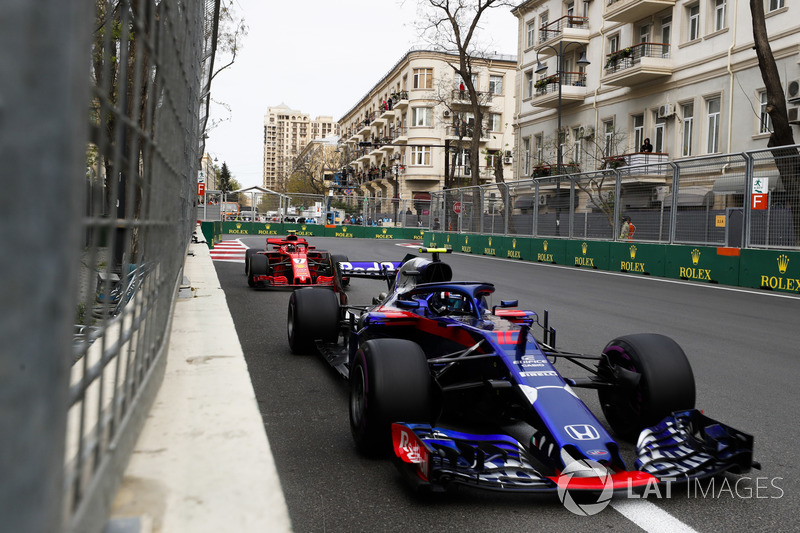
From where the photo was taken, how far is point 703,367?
5652 millimetres

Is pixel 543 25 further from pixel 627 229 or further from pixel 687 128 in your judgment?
pixel 627 229

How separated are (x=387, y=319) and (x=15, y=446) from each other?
13.4ft

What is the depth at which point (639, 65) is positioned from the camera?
28.7 meters

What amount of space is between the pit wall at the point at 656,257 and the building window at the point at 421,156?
37.4 m

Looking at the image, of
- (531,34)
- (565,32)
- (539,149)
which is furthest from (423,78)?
(565,32)

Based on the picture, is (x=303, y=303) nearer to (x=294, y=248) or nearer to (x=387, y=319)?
(x=387, y=319)

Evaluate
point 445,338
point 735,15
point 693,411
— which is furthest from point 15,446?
point 735,15

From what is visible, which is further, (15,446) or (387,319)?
(387,319)

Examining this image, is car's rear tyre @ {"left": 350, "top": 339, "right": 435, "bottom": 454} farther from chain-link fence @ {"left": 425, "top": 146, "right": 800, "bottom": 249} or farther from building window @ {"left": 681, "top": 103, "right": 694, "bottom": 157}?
building window @ {"left": 681, "top": 103, "right": 694, "bottom": 157}

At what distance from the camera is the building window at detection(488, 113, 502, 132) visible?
6569cm

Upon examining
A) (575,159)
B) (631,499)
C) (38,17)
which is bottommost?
(631,499)

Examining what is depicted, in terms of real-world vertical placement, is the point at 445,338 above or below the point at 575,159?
below

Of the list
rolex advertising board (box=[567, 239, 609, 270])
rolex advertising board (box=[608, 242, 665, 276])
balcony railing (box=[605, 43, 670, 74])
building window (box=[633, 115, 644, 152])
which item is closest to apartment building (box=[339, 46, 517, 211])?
building window (box=[633, 115, 644, 152])

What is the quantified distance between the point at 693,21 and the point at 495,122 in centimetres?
3829
